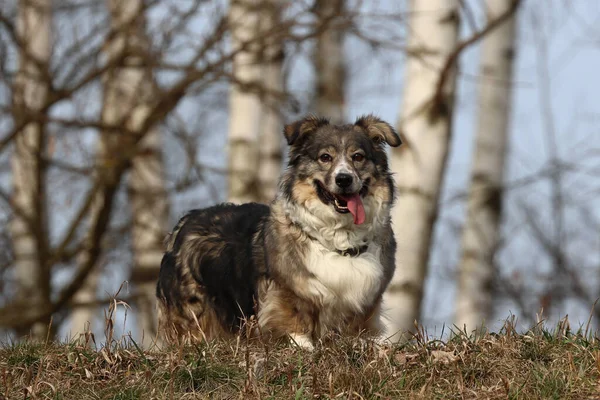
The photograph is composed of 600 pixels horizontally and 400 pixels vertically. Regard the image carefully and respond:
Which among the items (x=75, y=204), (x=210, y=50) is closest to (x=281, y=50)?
(x=210, y=50)

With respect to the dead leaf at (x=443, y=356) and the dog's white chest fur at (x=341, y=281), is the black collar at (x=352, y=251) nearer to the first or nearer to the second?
the dog's white chest fur at (x=341, y=281)

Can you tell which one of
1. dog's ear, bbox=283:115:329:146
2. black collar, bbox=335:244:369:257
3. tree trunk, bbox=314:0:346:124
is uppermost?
tree trunk, bbox=314:0:346:124

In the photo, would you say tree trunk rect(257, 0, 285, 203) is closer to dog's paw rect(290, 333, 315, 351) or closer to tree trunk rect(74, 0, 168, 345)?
tree trunk rect(74, 0, 168, 345)

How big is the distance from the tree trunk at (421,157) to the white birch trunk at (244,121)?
11.5ft

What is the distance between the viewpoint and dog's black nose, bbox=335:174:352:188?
23.3ft

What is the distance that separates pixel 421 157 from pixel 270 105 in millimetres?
3754

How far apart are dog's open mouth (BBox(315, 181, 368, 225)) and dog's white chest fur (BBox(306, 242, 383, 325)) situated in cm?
29

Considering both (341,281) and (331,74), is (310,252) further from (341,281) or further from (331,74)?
(331,74)

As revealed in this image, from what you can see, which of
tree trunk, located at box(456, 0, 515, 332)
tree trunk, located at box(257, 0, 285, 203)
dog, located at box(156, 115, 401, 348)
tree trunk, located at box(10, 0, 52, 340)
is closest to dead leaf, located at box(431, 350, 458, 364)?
dog, located at box(156, 115, 401, 348)

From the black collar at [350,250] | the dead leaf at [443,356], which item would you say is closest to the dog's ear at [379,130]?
the black collar at [350,250]

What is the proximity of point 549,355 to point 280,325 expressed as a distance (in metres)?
1.89

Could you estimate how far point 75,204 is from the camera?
19.4m

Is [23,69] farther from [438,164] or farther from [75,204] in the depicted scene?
[438,164]

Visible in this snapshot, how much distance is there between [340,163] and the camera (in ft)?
23.7
